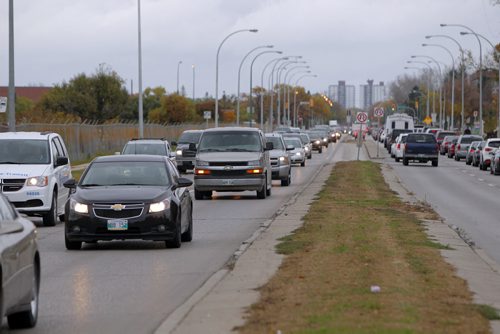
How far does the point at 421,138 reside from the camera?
64688mm

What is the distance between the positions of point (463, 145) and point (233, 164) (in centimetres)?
4607

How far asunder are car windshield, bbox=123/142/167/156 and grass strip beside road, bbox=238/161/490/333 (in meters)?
18.8

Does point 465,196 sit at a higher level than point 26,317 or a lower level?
lower

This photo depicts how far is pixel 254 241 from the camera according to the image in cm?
1964

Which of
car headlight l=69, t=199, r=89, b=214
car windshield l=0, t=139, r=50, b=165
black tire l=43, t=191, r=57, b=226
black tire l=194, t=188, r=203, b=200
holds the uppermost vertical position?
car windshield l=0, t=139, r=50, b=165

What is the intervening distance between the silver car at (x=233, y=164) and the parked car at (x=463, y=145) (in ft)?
144

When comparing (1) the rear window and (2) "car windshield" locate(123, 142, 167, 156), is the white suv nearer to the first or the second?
(2) "car windshield" locate(123, 142, 167, 156)

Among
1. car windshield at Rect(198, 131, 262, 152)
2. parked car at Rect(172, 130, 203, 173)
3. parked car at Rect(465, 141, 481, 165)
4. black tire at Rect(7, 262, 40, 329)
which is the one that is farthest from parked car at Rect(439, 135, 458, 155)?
black tire at Rect(7, 262, 40, 329)

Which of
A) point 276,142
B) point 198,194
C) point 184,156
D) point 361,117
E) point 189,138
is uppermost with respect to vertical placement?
point 361,117

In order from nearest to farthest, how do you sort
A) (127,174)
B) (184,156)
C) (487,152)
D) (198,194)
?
(127,174) < (198,194) < (184,156) < (487,152)

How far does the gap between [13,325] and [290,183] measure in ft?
106

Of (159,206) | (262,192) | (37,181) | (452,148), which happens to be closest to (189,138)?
(262,192)

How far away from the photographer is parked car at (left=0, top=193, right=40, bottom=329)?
9719 millimetres

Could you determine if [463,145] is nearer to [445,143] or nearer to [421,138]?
[445,143]
